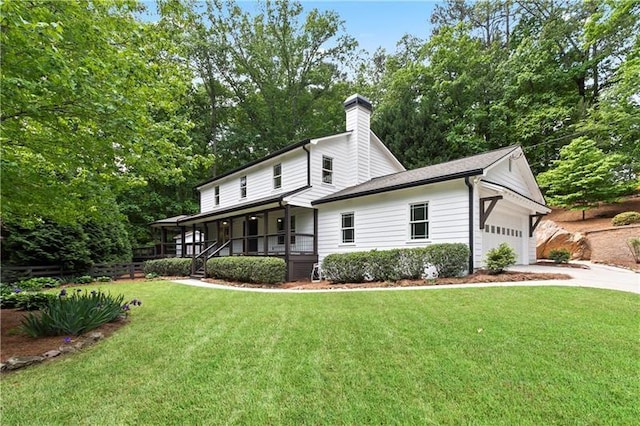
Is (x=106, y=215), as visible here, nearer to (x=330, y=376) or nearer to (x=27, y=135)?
(x=27, y=135)

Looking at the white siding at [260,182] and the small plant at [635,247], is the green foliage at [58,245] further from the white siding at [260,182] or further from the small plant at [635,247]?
the small plant at [635,247]

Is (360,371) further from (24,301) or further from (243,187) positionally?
(243,187)

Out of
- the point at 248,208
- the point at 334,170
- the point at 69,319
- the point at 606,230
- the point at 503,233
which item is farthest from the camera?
the point at 606,230

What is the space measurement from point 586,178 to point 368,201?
14.0m

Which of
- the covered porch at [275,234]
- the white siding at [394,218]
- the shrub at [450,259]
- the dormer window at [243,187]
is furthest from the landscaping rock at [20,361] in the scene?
the dormer window at [243,187]

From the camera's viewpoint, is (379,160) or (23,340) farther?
(379,160)

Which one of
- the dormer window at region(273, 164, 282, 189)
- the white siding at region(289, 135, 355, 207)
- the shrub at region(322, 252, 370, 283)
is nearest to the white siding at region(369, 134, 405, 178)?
the white siding at region(289, 135, 355, 207)

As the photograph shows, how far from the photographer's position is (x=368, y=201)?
12625mm

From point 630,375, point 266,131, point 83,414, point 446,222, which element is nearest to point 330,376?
point 83,414

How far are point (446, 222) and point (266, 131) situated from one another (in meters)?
22.3

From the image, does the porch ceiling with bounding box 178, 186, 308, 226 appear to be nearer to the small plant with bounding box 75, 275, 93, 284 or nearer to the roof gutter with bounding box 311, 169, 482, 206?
the roof gutter with bounding box 311, 169, 482, 206

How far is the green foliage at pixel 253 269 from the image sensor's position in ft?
37.9

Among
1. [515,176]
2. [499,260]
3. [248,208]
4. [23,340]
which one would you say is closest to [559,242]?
[515,176]

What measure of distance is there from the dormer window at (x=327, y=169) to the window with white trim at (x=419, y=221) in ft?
15.9
